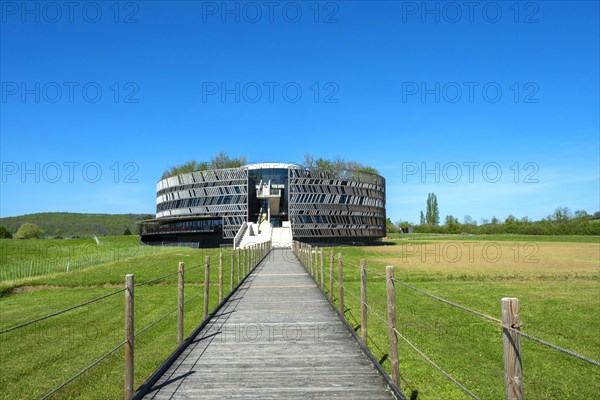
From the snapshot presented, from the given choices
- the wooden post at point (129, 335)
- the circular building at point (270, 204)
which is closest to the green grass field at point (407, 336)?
the wooden post at point (129, 335)

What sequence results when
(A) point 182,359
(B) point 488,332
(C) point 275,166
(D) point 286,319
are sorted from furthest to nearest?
(C) point 275,166
(B) point 488,332
(D) point 286,319
(A) point 182,359

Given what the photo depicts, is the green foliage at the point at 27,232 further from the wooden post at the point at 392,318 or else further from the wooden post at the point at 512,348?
the wooden post at the point at 512,348

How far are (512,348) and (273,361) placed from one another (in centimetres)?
397

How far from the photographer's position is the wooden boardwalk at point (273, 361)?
17.0 ft

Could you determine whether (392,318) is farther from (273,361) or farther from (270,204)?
(270,204)

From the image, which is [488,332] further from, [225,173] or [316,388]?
[225,173]

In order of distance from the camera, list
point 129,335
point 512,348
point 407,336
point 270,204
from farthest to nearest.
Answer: point 270,204, point 407,336, point 129,335, point 512,348

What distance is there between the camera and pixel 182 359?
6.49 m

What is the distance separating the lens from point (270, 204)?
7412 cm

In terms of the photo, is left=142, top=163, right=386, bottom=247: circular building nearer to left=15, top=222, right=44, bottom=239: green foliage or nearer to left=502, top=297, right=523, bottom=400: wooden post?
left=15, top=222, right=44, bottom=239: green foliage

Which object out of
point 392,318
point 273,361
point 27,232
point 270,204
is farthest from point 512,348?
point 27,232

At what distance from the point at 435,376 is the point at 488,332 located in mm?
4007

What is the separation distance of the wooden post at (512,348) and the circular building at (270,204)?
5688 cm

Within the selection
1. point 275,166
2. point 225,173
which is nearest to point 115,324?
point 225,173
